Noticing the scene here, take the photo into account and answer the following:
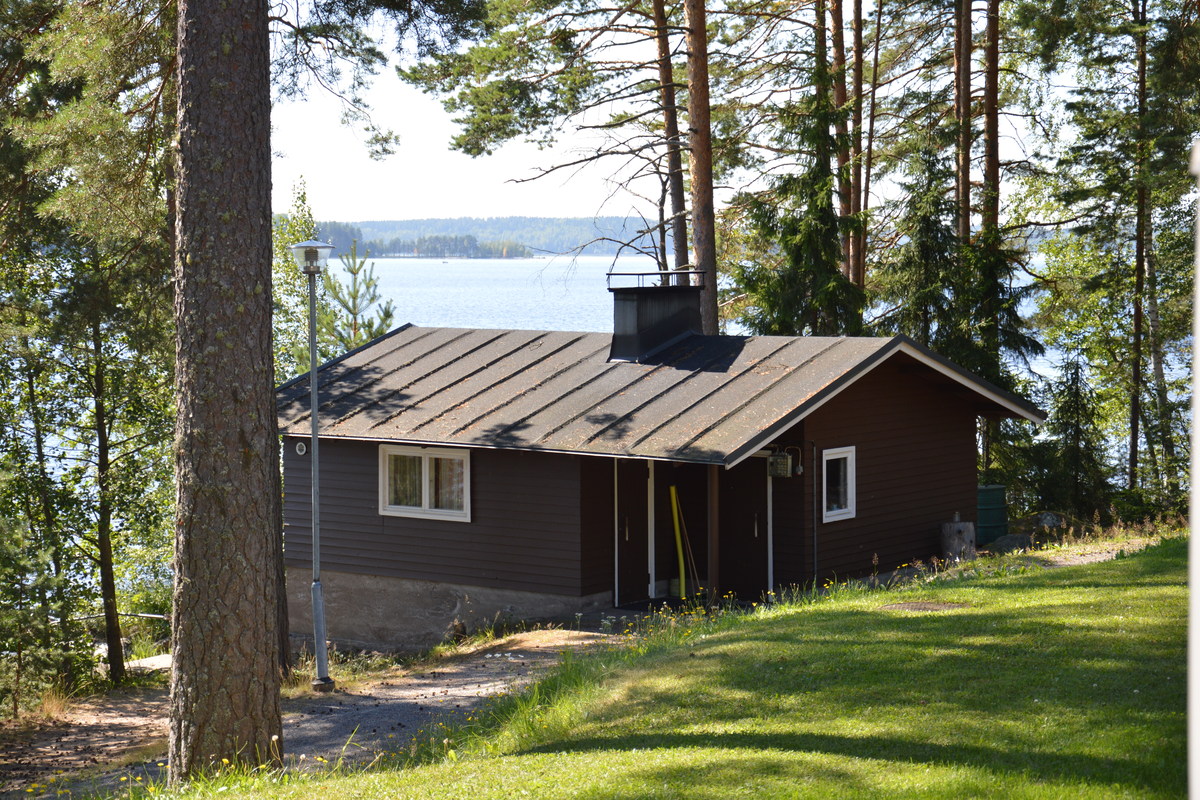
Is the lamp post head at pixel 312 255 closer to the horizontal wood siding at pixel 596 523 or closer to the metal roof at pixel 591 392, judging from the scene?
the metal roof at pixel 591 392

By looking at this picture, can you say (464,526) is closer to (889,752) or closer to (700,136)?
(700,136)

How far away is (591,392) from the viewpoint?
16719 mm

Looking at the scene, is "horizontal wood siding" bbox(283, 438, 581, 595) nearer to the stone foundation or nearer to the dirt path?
the stone foundation

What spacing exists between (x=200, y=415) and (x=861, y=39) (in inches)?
866

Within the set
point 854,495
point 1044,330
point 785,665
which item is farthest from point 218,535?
point 1044,330

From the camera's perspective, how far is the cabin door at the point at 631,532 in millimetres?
16234

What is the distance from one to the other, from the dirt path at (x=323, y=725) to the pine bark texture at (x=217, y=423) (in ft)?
3.87

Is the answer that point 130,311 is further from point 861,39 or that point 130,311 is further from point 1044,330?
point 1044,330

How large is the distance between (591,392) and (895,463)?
15.6 ft

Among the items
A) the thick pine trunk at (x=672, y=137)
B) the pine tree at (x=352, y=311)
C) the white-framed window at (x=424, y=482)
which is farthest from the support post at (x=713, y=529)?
the pine tree at (x=352, y=311)

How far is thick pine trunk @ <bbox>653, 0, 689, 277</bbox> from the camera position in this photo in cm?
2278

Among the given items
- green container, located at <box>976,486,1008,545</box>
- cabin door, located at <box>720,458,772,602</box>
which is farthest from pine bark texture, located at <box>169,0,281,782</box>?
green container, located at <box>976,486,1008,545</box>

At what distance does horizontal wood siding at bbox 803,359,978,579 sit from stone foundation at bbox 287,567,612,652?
11.5 ft

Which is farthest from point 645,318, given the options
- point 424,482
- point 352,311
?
point 352,311
